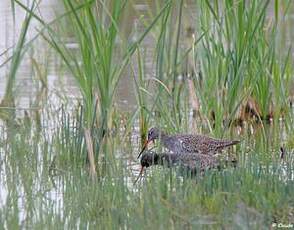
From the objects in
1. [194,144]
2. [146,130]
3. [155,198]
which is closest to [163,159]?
[194,144]

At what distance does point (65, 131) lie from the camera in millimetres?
6738

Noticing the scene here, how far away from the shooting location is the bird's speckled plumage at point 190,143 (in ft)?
Result: 22.2

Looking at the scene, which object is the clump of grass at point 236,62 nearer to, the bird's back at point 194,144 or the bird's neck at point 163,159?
the bird's back at point 194,144

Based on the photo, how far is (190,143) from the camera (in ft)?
22.5

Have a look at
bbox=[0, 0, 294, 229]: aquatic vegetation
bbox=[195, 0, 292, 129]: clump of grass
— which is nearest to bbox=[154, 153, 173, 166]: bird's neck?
bbox=[0, 0, 294, 229]: aquatic vegetation

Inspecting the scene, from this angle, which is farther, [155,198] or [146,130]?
[146,130]

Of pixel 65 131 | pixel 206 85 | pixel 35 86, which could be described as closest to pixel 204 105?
pixel 206 85

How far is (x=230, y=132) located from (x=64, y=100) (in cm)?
151

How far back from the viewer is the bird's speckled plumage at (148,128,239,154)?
6.78 meters

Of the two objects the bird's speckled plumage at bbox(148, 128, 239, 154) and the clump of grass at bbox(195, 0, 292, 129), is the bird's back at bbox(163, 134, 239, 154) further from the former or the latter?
the clump of grass at bbox(195, 0, 292, 129)

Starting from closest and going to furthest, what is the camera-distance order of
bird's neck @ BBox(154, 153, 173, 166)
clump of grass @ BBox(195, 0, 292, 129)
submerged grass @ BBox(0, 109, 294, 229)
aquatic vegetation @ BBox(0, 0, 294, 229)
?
submerged grass @ BBox(0, 109, 294, 229)
aquatic vegetation @ BBox(0, 0, 294, 229)
bird's neck @ BBox(154, 153, 173, 166)
clump of grass @ BBox(195, 0, 292, 129)

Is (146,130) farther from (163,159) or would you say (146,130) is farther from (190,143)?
(163,159)

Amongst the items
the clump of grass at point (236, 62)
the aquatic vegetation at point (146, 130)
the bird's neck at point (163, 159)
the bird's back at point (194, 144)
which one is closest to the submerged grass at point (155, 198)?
the aquatic vegetation at point (146, 130)

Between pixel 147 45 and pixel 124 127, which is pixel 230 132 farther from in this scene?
pixel 147 45
